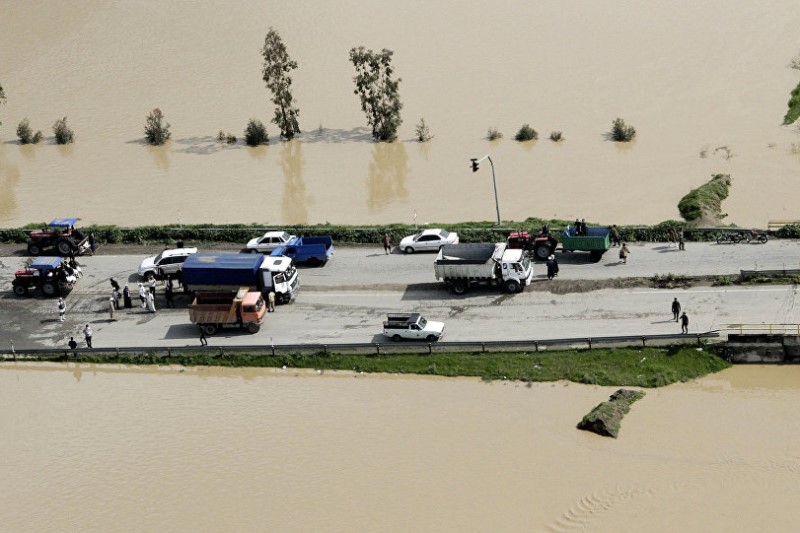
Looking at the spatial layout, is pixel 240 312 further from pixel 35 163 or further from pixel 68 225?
pixel 35 163

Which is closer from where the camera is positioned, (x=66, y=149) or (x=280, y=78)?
(x=280, y=78)

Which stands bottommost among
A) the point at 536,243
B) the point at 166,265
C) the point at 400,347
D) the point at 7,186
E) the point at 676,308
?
the point at 400,347

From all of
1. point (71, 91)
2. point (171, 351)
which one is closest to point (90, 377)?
point (171, 351)

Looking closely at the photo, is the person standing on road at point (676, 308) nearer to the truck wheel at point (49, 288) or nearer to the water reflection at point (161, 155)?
the truck wheel at point (49, 288)

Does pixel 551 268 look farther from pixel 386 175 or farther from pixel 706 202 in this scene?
pixel 386 175

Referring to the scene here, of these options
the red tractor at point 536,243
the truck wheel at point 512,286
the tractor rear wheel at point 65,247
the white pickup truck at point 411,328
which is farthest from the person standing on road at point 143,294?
the red tractor at point 536,243

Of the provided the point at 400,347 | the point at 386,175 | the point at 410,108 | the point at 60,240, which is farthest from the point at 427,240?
the point at 410,108
